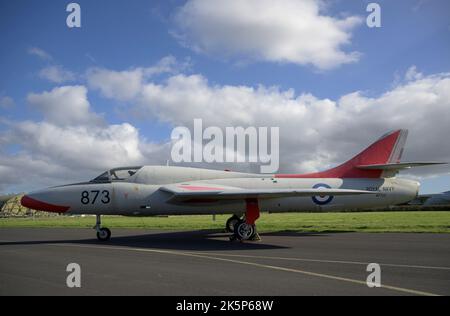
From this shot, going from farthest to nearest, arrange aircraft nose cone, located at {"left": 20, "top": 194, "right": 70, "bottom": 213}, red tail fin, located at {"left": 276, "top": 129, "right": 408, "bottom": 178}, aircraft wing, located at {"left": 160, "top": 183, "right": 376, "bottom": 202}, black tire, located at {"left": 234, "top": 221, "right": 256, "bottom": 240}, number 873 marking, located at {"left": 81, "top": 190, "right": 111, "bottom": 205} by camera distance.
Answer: red tail fin, located at {"left": 276, "top": 129, "right": 408, "bottom": 178} → number 873 marking, located at {"left": 81, "top": 190, "right": 111, "bottom": 205} → aircraft nose cone, located at {"left": 20, "top": 194, "right": 70, "bottom": 213} → black tire, located at {"left": 234, "top": 221, "right": 256, "bottom": 240} → aircraft wing, located at {"left": 160, "top": 183, "right": 376, "bottom": 202}

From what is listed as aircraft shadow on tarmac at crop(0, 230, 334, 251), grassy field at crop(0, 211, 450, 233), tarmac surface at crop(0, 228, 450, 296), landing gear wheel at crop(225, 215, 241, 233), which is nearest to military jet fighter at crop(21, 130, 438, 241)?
aircraft shadow on tarmac at crop(0, 230, 334, 251)

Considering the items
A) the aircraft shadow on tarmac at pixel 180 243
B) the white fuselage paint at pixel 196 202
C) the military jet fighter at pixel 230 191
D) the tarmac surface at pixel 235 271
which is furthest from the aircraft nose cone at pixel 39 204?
the tarmac surface at pixel 235 271

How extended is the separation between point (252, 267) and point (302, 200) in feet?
30.4

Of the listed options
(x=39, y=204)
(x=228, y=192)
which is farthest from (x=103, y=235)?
(x=228, y=192)

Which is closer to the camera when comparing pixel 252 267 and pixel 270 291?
pixel 270 291

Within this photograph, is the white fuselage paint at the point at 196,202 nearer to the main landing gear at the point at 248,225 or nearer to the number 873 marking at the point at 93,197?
the number 873 marking at the point at 93,197

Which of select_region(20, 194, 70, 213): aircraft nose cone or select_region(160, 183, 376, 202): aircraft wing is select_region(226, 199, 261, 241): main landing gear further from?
select_region(20, 194, 70, 213): aircraft nose cone

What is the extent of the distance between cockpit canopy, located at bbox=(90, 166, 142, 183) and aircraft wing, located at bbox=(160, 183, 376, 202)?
1654mm

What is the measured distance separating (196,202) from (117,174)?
12.2 feet

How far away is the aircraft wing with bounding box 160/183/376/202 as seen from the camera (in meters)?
13.5
